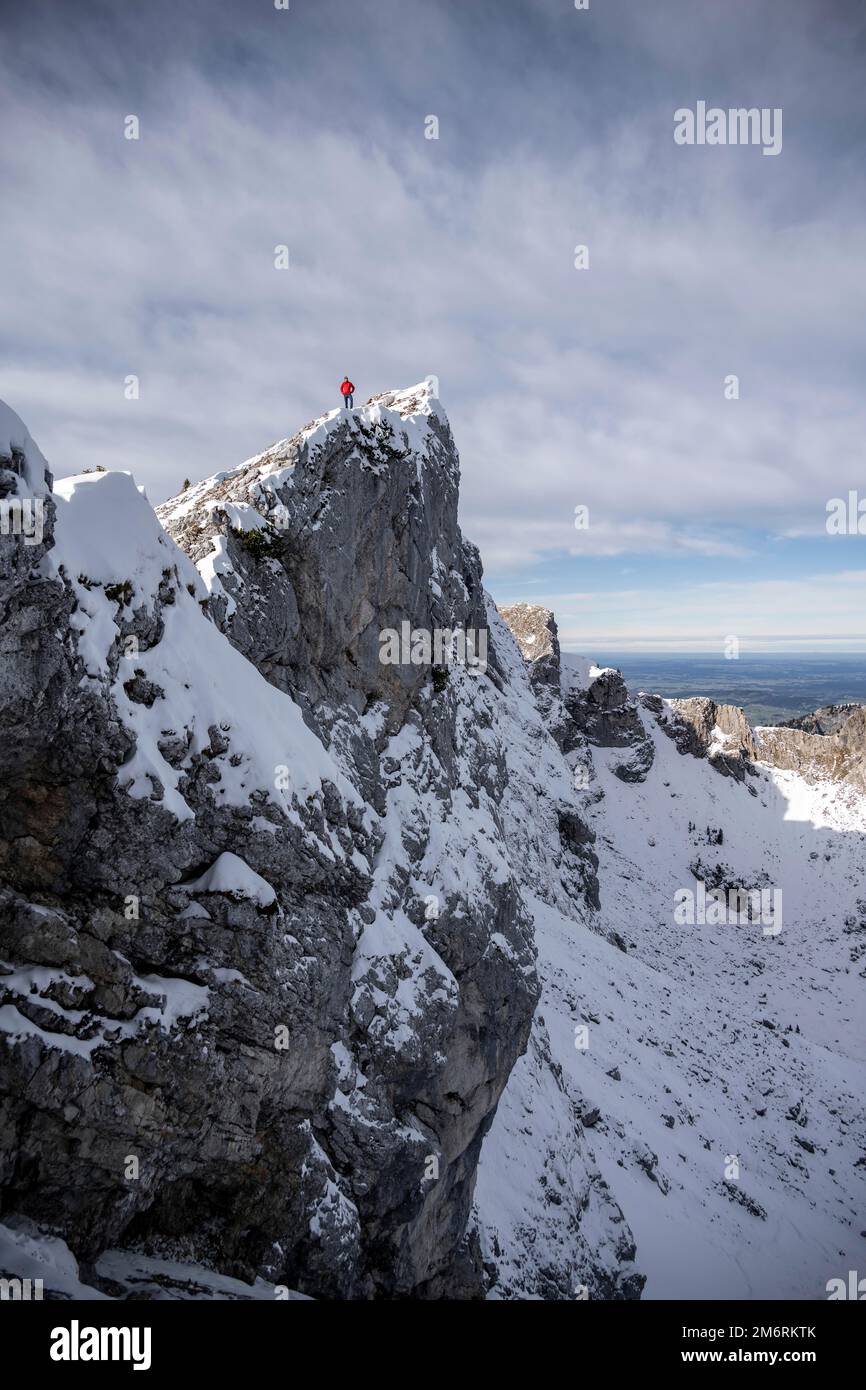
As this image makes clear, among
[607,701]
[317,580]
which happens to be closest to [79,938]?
[317,580]

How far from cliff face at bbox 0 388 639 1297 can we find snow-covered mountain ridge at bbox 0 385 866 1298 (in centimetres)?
6

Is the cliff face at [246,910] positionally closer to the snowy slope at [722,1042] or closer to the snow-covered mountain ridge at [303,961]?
the snow-covered mountain ridge at [303,961]

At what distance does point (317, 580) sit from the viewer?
17.0m

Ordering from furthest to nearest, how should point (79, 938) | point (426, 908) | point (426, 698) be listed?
point (426, 698) → point (426, 908) → point (79, 938)

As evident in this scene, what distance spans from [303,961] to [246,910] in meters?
1.59

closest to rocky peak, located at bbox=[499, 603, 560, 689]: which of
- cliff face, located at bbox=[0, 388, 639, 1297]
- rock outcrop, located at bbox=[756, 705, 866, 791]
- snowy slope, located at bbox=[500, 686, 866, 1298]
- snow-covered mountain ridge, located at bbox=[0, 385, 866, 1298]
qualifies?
snowy slope, located at bbox=[500, 686, 866, 1298]

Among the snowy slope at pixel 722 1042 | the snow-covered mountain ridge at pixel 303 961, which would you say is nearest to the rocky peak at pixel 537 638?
the snowy slope at pixel 722 1042

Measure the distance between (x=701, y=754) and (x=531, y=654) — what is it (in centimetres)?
2366

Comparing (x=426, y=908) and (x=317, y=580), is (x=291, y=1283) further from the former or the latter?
(x=317, y=580)

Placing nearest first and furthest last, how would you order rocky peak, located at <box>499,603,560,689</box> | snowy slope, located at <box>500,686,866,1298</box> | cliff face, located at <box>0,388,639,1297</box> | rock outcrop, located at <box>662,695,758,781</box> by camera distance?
cliff face, located at <box>0,388,639,1297</box>, snowy slope, located at <box>500,686,866,1298</box>, rocky peak, located at <box>499,603,560,689</box>, rock outcrop, located at <box>662,695,758,781</box>

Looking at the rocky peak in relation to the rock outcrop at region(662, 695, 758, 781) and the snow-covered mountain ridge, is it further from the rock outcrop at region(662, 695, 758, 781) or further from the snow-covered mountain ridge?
the snow-covered mountain ridge

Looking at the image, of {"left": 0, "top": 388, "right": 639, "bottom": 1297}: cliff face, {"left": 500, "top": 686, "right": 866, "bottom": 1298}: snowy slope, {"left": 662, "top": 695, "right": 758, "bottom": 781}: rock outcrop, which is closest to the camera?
{"left": 0, "top": 388, "right": 639, "bottom": 1297}: cliff face

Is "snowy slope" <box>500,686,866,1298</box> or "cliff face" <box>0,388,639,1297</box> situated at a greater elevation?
"cliff face" <box>0,388,639,1297</box>

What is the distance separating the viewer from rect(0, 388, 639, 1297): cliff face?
9.75m
